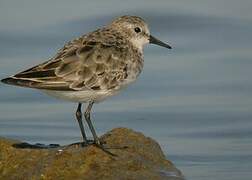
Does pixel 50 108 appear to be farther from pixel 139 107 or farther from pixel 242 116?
pixel 242 116

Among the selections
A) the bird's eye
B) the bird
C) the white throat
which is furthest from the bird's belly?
the bird's eye

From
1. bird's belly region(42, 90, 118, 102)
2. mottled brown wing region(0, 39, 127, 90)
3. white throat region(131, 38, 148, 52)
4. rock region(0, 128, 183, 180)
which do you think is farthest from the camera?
white throat region(131, 38, 148, 52)

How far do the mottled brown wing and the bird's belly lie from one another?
0.07m

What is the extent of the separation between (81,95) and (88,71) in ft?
1.20

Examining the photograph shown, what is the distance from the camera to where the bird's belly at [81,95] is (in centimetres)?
1154

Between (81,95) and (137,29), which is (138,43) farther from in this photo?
(81,95)

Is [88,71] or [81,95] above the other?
[88,71]

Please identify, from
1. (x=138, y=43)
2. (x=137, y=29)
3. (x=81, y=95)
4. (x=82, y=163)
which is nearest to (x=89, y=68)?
(x=81, y=95)

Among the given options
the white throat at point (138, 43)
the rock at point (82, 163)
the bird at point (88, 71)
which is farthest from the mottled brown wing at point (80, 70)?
the rock at point (82, 163)

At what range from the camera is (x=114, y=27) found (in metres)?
12.9

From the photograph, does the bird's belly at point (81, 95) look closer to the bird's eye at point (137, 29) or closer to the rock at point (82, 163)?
the rock at point (82, 163)

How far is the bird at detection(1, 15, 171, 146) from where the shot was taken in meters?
11.4

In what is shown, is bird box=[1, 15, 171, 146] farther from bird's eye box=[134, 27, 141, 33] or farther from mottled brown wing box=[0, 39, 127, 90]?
bird's eye box=[134, 27, 141, 33]

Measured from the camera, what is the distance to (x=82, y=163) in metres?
10.2
